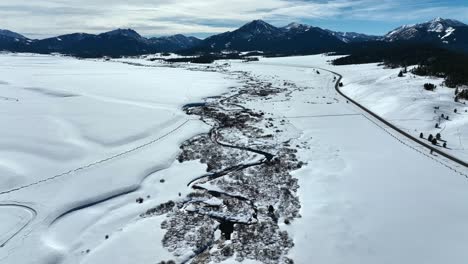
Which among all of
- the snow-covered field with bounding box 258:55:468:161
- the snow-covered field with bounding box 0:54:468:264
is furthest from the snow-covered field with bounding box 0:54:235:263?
the snow-covered field with bounding box 258:55:468:161

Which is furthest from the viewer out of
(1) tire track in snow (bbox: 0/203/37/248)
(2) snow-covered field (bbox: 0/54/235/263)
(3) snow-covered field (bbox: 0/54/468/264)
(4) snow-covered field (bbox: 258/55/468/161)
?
(4) snow-covered field (bbox: 258/55/468/161)

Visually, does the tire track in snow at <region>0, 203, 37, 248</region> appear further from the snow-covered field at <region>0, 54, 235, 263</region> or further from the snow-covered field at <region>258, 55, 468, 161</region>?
the snow-covered field at <region>258, 55, 468, 161</region>

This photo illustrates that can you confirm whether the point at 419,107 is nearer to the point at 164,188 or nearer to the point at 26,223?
the point at 164,188

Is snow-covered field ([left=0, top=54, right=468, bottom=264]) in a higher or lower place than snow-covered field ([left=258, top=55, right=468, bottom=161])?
lower

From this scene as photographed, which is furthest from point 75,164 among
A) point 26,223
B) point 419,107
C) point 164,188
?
point 419,107

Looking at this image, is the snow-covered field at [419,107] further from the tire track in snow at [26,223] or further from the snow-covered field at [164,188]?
the tire track in snow at [26,223]

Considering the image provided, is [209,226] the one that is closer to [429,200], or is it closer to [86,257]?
[86,257]

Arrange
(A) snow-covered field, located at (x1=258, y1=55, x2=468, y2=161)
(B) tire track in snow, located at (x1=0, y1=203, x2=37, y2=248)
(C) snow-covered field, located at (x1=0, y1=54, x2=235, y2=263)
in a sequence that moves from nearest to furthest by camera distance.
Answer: (B) tire track in snow, located at (x1=0, y1=203, x2=37, y2=248) → (C) snow-covered field, located at (x1=0, y1=54, x2=235, y2=263) → (A) snow-covered field, located at (x1=258, y1=55, x2=468, y2=161)

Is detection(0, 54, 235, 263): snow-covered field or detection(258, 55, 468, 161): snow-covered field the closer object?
detection(0, 54, 235, 263): snow-covered field

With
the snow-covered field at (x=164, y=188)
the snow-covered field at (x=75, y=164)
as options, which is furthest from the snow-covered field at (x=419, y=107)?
the snow-covered field at (x=75, y=164)
